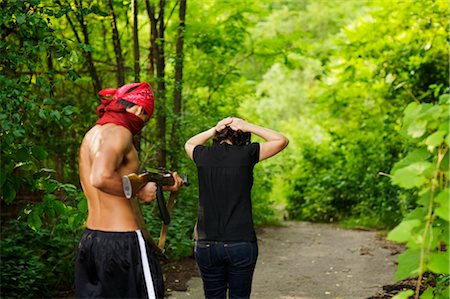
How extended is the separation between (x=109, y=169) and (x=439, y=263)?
1846 mm

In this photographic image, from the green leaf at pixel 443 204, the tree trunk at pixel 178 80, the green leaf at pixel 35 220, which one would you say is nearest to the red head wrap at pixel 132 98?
the green leaf at pixel 35 220

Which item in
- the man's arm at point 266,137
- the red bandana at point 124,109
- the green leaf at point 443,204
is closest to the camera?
the green leaf at point 443,204

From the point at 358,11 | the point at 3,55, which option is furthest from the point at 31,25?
the point at 358,11

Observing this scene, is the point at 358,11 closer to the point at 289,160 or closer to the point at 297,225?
the point at 289,160

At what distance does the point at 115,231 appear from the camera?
4137mm

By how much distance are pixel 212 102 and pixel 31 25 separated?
22.6ft

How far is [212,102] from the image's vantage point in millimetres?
12438

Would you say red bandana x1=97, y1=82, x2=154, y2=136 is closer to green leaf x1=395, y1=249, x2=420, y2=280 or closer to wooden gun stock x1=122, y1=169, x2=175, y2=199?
wooden gun stock x1=122, y1=169, x2=175, y2=199

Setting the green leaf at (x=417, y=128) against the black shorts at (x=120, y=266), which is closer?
the green leaf at (x=417, y=128)

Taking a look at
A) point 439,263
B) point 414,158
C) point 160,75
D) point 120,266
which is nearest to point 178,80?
point 160,75

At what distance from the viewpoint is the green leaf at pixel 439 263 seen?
3369 millimetres

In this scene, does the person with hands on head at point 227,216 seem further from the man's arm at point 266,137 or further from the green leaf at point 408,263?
the green leaf at point 408,263

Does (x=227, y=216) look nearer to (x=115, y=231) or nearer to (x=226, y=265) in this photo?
Answer: (x=226, y=265)

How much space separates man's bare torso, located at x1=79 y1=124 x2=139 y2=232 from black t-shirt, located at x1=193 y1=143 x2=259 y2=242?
2.09 feet
